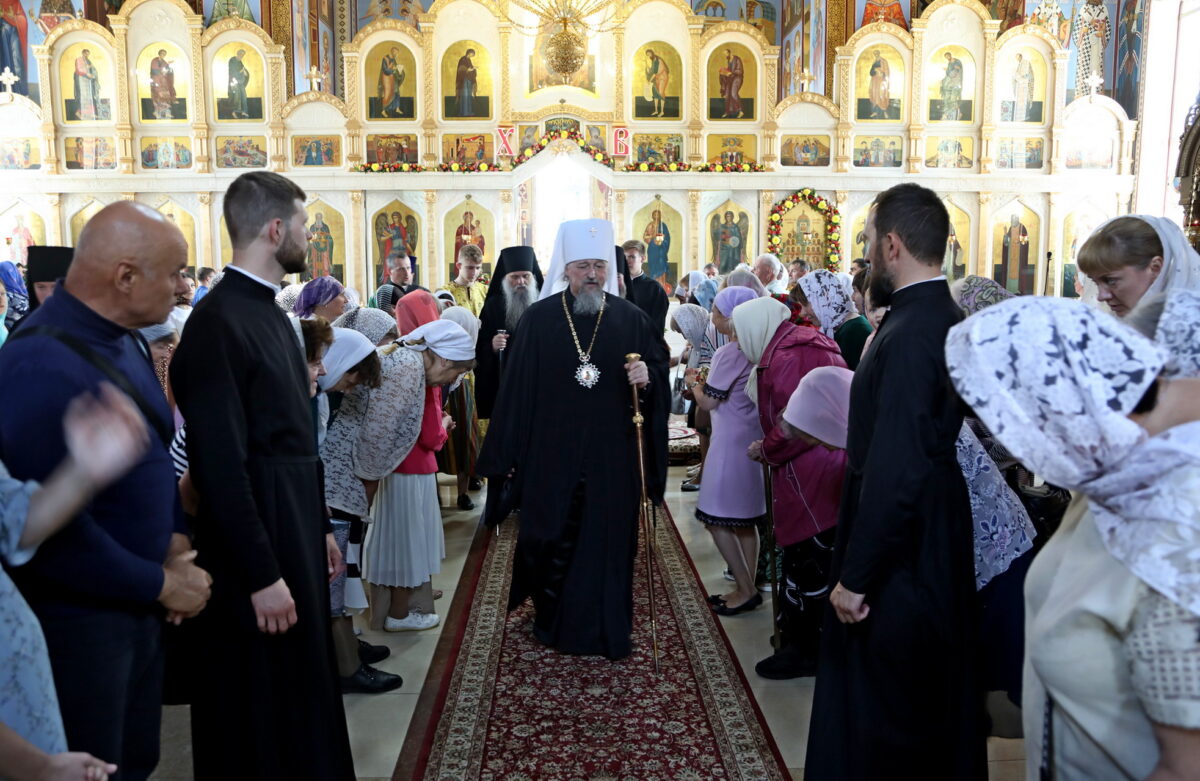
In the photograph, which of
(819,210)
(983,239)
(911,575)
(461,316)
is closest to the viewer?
(911,575)

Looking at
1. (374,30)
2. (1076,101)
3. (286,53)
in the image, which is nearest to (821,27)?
(1076,101)

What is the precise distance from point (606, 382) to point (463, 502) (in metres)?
2.94

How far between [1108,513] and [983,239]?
55.9 ft

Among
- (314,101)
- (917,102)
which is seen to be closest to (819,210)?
(917,102)

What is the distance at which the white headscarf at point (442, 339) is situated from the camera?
13.5ft

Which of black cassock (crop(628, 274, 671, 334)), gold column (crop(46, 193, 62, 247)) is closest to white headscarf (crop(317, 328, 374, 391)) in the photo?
black cassock (crop(628, 274, 671, 334))

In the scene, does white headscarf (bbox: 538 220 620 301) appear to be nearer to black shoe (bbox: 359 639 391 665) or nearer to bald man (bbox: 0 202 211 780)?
black shoe (bbox: 359 639 391 665)

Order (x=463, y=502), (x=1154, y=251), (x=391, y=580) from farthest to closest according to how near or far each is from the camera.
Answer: (x=463, y=502)
(x=391, y=580)
(x=1154, y=251)

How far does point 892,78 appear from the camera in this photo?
54.3 ft

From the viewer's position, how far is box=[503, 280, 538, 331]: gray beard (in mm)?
6949

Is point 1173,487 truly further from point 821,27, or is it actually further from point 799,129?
point 821,27

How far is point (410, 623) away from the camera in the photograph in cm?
453

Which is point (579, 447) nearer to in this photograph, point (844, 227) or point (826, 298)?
point (826, 298)

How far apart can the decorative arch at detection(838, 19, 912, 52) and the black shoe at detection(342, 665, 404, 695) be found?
15512mm
